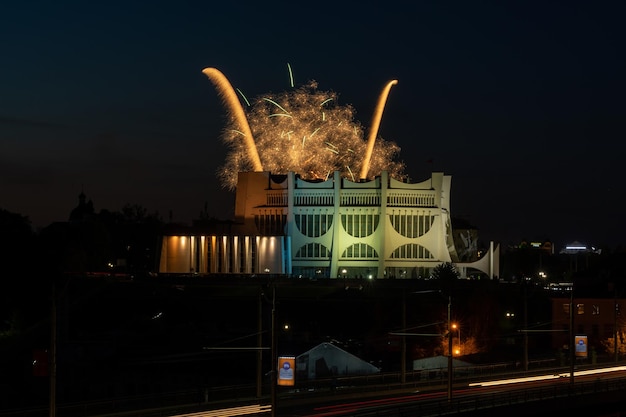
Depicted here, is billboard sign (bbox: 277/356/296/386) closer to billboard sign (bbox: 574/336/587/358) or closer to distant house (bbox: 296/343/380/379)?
distant house (bbox: 296/343/380/379)

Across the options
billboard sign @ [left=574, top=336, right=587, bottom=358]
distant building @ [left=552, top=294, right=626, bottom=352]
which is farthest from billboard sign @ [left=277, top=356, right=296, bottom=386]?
distant building @ [left=552, top=294, right=626, bottom=352]

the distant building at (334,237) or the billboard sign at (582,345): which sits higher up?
the distant building at (334,237)

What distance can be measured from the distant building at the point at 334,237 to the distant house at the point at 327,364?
2192 inches

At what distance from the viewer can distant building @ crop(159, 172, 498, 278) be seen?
13512cm

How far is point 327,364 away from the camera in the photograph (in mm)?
78562

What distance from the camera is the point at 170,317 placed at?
118 meters

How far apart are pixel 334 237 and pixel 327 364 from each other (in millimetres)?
57172

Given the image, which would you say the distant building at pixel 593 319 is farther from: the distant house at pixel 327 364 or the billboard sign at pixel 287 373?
the billboard sign at pixel 287 373

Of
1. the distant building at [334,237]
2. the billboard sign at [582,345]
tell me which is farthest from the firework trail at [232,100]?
the billboard sign at [582,345]

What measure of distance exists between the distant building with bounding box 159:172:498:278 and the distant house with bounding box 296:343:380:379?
55.7m

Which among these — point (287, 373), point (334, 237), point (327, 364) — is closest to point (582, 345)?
point (327, 364)

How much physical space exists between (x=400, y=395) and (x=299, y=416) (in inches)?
496

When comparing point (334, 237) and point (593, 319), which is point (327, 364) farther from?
point (334, 237)

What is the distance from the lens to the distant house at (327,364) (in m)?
77.9
